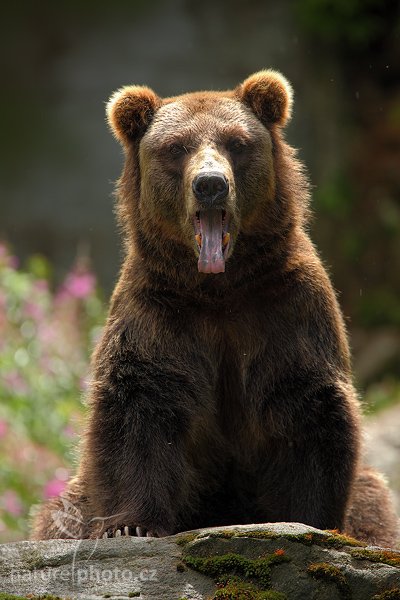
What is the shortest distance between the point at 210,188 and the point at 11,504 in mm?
3576

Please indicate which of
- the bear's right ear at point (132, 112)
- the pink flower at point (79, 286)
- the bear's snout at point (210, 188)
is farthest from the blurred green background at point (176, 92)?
the bear's snout at point (210, 188)

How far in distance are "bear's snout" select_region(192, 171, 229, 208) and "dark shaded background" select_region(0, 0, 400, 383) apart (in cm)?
827

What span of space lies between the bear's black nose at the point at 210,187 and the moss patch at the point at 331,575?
5.26 feet

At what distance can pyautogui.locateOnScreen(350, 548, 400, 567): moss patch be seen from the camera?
12.3 feet

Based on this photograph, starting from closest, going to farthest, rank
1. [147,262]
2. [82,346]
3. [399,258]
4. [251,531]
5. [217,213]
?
1. [251,531]
2. [217,213]
3. [147,262]
4. [82,346]
5. [399,258]

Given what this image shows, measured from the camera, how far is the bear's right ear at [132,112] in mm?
5109

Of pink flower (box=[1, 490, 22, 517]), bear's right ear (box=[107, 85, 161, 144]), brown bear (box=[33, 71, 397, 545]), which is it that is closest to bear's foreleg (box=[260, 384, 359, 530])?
brown bear (box=[33, 71, 397, 545])

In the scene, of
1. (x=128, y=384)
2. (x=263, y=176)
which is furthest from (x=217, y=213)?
(x=128, y=384)

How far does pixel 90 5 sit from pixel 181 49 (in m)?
1.25

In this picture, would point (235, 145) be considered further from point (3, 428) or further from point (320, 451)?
point (3, 428)

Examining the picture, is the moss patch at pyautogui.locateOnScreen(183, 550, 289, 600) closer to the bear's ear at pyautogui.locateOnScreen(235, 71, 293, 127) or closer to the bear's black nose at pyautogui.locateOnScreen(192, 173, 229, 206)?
the bear's black nose at pyautogui.locateOnScreen(192, 173, 229, 206)

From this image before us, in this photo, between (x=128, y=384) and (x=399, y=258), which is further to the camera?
(x=399, y=258)

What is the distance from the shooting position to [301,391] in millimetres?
4672

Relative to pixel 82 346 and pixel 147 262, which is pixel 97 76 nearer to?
pixel 82 346
